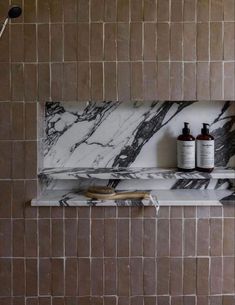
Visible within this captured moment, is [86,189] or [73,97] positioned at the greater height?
[73,97]

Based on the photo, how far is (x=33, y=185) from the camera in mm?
1516

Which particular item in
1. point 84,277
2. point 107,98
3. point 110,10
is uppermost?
point 110,10

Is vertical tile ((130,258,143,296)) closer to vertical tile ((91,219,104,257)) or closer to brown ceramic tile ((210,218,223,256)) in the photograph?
vertical tile ((91,219,104,257))

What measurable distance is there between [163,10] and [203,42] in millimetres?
190

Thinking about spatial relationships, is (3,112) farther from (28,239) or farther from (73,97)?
(28,239)

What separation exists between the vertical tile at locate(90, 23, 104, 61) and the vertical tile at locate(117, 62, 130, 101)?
0.08m

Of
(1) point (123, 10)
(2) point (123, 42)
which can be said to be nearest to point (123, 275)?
(2) point (123, 42)

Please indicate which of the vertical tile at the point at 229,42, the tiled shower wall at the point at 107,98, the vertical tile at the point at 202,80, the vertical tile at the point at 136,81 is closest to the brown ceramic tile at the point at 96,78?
the tiled shower wall at the point at 107,98

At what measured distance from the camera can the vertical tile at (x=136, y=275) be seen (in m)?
1.52

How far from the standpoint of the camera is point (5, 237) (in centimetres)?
152

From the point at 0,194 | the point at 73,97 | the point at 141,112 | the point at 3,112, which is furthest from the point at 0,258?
the point at 141,112

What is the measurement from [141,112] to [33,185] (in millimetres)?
524

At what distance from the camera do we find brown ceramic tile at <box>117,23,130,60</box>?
1.49 metres

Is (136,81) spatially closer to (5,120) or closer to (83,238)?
(5,120)
